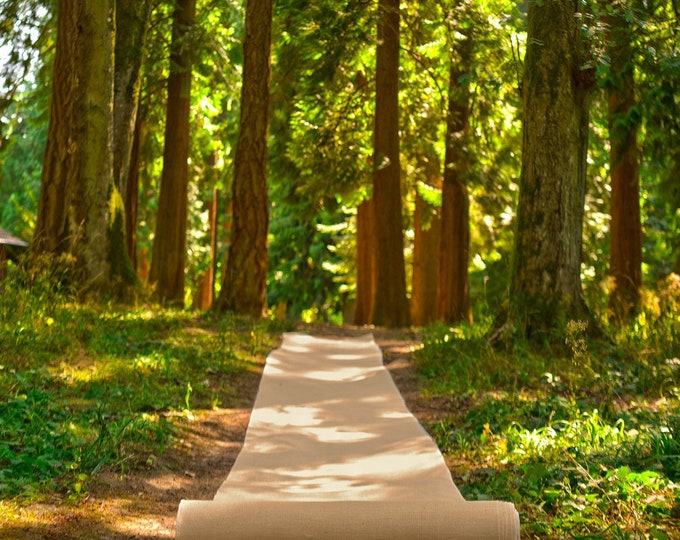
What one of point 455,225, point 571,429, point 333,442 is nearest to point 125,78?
A: point 455,225

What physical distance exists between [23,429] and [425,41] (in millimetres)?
17094

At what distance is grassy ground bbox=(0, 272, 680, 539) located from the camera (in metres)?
5.61

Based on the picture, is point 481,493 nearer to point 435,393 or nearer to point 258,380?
point 435,393

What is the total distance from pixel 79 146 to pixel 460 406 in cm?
660

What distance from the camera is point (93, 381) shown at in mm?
8781

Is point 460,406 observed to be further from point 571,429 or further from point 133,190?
point 133,190

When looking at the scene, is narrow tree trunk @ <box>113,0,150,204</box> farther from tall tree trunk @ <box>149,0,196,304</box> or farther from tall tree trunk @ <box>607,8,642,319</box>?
tall tree trunk @ <box>607,8,642,319</box>

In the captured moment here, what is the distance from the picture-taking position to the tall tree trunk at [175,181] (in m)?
18.8

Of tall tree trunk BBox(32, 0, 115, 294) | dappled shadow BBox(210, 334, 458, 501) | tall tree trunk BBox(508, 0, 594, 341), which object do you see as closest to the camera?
dappled shadow BBox(210, 334, 458, 501)

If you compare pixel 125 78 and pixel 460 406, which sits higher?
pixel 125 78

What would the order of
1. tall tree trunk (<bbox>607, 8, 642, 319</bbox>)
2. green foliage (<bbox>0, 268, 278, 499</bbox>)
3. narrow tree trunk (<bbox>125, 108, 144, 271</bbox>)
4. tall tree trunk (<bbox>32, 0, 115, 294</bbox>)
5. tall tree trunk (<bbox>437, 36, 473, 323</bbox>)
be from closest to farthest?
green foliage (<bbox>0, 268, 278, 499</bbox>), tall tree trunk (<bbox>32, 0, 115, 294</bbox>), tall tree trunk (<bbox>607, 8, 642, 319</bbox>), narrow tree trunk (<bbox>125, 108, 144, 271</bbox>), tall tree trunk (<bbox>437, 36, 473, 323</bbox>)

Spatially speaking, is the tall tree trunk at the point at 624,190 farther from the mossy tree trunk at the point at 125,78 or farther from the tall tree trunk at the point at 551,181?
the mossy tree trunk at the point at 125,78

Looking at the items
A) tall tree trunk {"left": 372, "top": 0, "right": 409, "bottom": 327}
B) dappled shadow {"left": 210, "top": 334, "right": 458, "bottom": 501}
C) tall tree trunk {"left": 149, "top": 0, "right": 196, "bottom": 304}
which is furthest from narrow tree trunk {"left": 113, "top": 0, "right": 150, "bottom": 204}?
tall tree trunk {"left": 372, "top": 0, "right": 409, "bottom": 327}

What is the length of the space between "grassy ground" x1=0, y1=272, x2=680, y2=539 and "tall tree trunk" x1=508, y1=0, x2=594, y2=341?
63 cm
